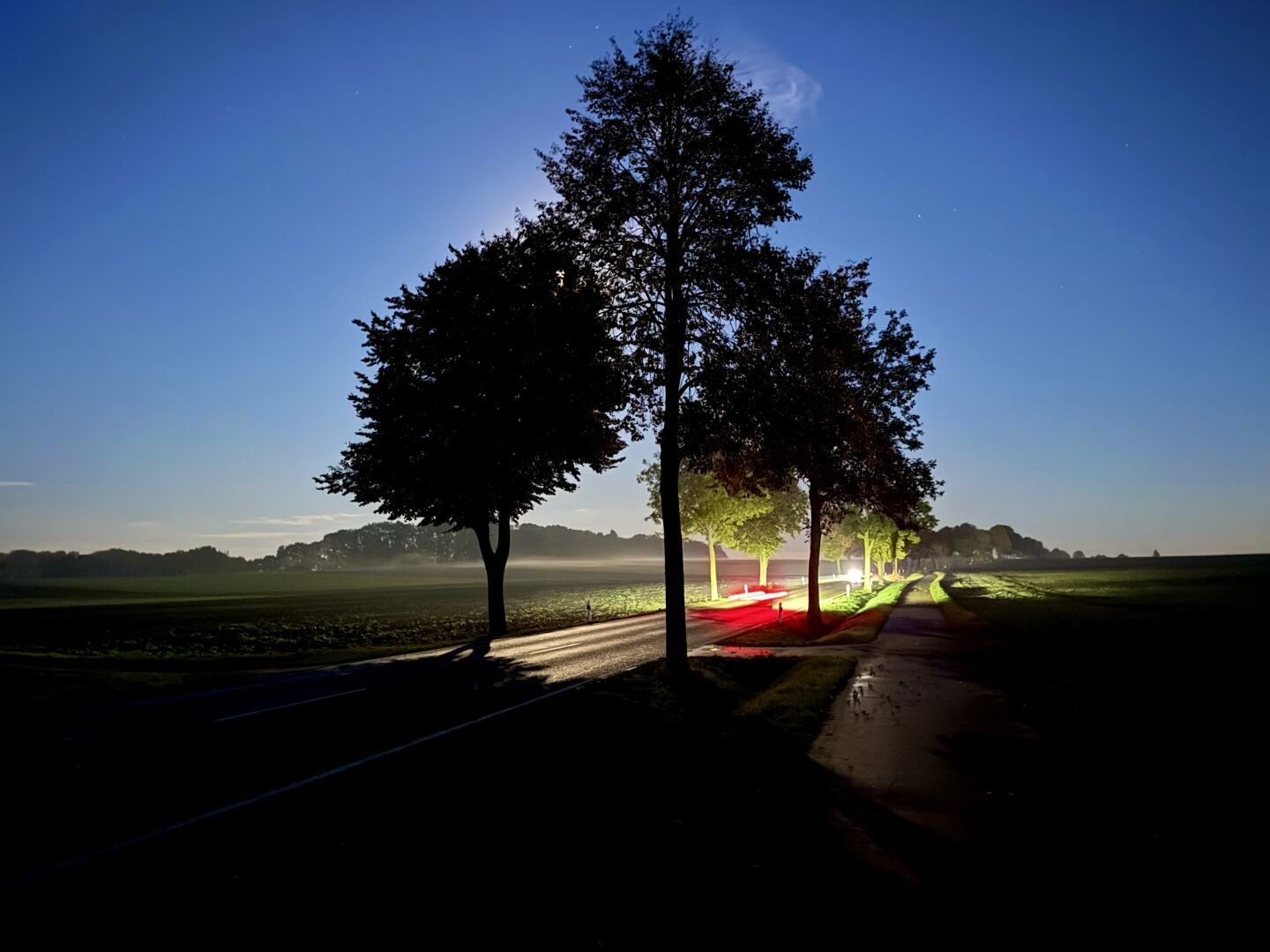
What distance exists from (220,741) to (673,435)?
1058 centimetres

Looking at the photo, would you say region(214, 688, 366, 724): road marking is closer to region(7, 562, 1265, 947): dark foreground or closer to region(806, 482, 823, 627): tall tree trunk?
region(7, 562, 1265, 947): dark foreground

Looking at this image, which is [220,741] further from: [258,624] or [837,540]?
[837,540]

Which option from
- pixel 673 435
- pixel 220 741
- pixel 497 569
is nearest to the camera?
pixel 220 741

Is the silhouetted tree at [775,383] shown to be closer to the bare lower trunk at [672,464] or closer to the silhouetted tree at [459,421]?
the bare lower trunk at [672,464]

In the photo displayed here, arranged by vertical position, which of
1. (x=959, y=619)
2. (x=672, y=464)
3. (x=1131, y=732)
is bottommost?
(x=959, y=619)

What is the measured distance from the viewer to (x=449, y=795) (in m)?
7.48

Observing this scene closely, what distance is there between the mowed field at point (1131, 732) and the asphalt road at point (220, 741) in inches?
323

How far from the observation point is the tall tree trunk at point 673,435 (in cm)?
1578

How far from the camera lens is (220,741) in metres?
10.1

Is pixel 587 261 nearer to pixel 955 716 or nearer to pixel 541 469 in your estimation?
pixel 955 716

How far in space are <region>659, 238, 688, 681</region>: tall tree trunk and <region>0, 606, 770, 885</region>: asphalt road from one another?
2.35m

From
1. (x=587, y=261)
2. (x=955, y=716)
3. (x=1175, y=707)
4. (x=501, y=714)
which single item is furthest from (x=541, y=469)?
(x=1175, y=707)

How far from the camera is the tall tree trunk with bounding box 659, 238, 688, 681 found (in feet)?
51.8

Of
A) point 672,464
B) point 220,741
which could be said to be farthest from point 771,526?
point 220,741
